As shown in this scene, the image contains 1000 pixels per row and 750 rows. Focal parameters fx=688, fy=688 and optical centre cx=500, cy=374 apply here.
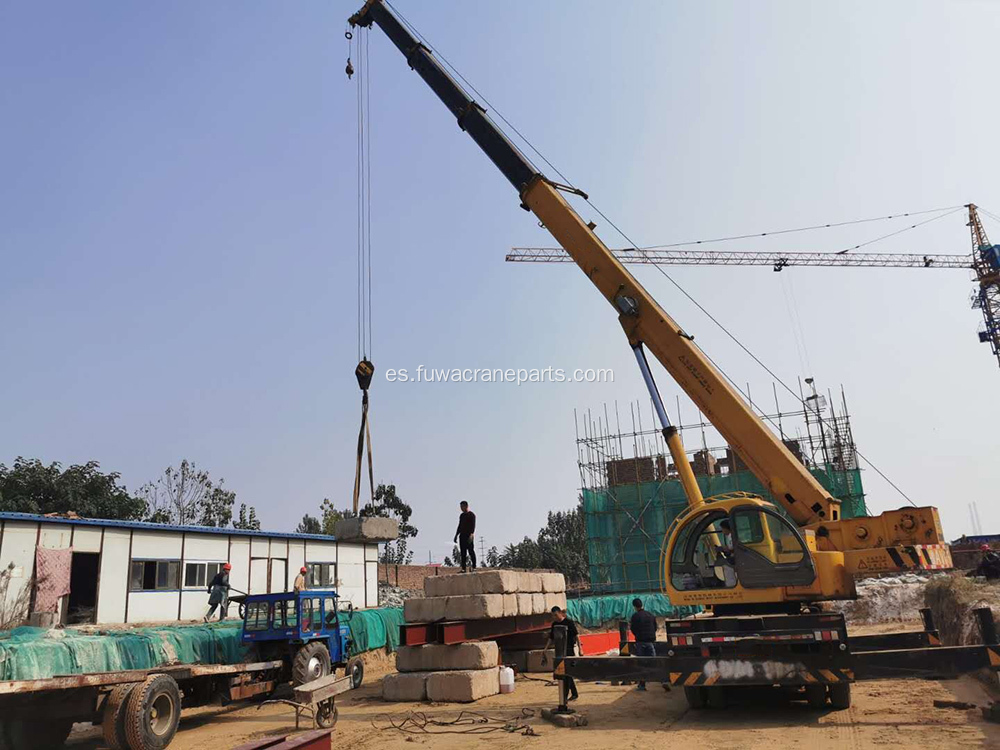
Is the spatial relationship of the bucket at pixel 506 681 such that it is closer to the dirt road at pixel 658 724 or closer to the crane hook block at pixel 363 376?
the dirt road at pixel 658 724

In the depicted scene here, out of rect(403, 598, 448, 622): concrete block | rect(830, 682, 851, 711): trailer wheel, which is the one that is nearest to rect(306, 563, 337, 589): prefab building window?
rect(403, 598, 448, 622): concrete block

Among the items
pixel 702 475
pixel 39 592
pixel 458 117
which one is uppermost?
pixel 458 117

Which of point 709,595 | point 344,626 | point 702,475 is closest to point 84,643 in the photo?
point 344,626

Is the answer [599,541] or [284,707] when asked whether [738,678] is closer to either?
[284,707]

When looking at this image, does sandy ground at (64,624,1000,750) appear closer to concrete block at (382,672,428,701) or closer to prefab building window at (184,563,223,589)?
concrete block at (382,672,428,701)

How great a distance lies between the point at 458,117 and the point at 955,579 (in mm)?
17924

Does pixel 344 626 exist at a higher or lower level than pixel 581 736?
higher

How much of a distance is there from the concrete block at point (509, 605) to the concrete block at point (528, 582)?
0.44 metres

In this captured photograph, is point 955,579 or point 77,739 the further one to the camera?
point 955,579

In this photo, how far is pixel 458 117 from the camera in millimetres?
16234

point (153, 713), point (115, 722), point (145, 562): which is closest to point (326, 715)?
point (153, 713)

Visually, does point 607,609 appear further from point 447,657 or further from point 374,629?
point 447,657

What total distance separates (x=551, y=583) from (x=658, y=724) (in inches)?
334

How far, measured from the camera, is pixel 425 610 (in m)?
14.5
